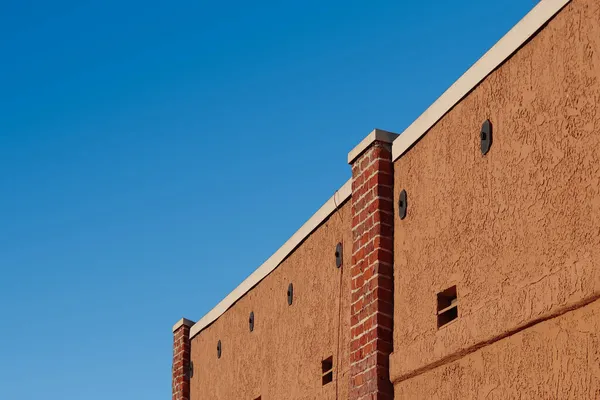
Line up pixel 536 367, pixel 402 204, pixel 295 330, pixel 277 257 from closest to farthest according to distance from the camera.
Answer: pixel 536 367, pixel 402 204, pixel 295 330, pixel 277 257

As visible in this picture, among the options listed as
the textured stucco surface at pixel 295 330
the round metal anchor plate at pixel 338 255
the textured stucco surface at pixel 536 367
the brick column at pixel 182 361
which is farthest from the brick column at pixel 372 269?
the brick column at pixel 182 361

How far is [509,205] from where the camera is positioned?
980 cm

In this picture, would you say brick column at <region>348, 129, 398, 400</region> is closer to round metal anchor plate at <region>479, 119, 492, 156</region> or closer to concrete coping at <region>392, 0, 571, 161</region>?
concrete coping at <region>392, 0, 571, 161</region>

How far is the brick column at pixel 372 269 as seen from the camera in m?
11.6

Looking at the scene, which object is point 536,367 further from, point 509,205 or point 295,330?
point 295,330

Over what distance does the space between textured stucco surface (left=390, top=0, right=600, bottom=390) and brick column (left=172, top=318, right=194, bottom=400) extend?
8.01 meters

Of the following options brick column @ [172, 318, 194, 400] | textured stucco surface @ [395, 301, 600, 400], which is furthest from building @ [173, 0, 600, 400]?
brick column @ [172, 318, 194, 400]

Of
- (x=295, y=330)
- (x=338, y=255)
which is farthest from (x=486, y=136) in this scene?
(x=295, y=330)

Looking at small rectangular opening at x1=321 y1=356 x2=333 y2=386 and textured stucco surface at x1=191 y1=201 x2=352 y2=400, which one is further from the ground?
textured stucco surface at x1=191 y1=201 x2=352 y2=400

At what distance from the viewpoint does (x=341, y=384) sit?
1264 centimetres

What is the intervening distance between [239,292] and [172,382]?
3716 mm

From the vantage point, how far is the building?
29.0 ft

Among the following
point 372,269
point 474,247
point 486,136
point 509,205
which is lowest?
point 474,247

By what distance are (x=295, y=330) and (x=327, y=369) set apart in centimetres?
111
